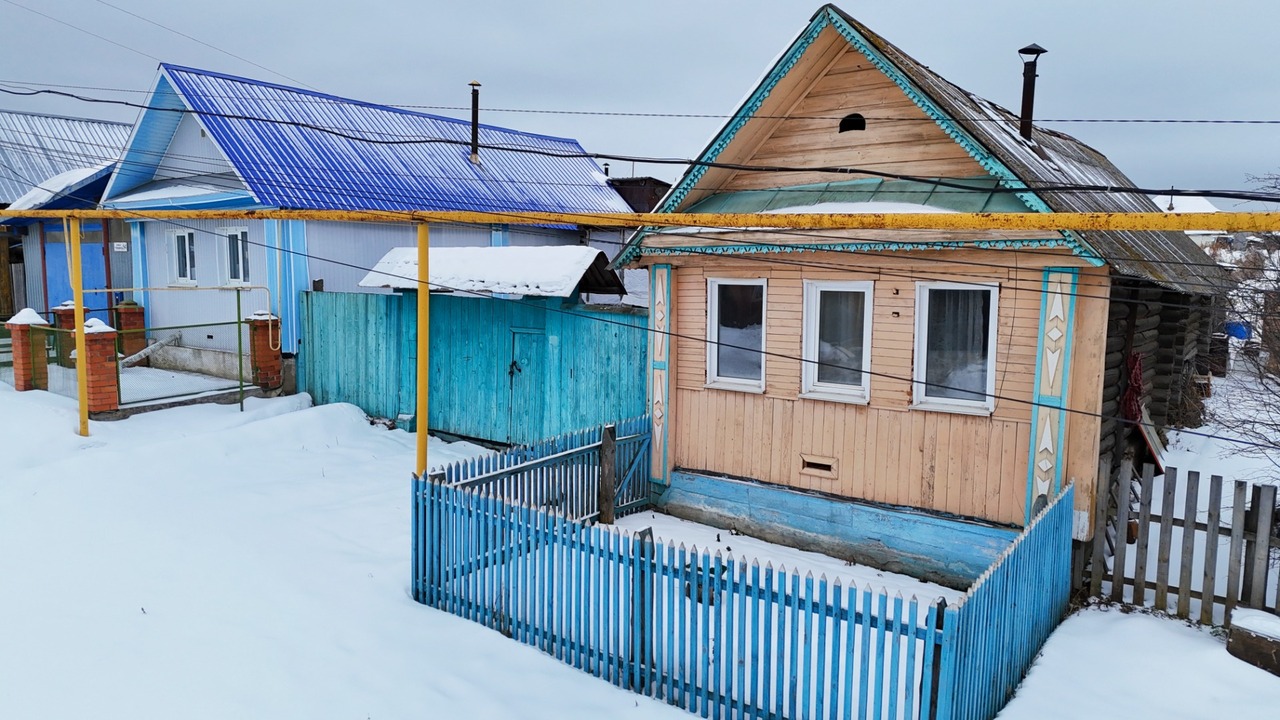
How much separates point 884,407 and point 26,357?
14.1 meters

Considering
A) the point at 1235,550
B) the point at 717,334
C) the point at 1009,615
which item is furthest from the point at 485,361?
the point at 1235,550

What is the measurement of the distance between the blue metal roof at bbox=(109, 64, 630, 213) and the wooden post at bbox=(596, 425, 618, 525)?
7.12 meters

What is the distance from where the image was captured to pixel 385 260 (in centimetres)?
1363

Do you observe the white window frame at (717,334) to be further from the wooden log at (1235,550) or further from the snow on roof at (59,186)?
the snow on roof at (59,186)

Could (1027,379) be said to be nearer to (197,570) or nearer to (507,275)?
(507,275)

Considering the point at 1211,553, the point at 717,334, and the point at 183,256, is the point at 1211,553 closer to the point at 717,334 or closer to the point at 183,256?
the point at 717,334

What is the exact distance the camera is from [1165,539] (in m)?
7.02

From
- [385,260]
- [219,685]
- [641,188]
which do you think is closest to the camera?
[219,685]

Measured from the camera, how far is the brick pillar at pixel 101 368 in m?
12.7

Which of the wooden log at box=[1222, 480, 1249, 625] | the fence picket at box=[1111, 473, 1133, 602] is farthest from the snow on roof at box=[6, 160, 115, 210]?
the wooden log at box=[1222, 480, 1249, 625]

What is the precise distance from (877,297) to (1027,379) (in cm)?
164

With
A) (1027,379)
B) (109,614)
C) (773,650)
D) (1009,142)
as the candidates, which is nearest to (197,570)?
(109,614)

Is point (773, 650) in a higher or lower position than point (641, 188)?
lower

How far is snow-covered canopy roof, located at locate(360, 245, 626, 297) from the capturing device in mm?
11328
